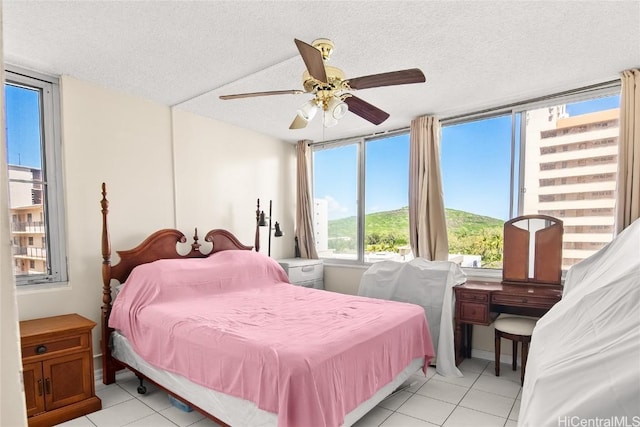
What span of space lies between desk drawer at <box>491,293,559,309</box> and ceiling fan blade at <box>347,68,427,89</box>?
209cm

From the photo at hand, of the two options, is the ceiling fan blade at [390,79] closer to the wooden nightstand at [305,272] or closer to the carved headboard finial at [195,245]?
the carved headboard finial at [195,245]

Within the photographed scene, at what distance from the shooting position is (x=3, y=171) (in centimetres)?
62

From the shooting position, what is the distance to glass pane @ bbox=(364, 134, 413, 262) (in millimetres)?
4250

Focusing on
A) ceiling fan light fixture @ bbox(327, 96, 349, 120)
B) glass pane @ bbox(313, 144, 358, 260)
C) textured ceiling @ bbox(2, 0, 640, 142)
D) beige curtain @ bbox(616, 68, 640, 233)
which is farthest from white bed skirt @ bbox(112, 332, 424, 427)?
glass pane @ bbox(313, 144, 358, 260)

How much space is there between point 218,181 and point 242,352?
2607 millimetres

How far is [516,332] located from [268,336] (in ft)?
7.00

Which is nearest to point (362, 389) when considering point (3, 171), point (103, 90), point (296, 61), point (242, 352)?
point (242, 352)

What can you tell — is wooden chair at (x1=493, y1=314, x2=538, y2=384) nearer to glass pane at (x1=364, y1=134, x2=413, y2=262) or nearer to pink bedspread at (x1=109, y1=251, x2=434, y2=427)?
pink bedspread at (x1=109, y1=251, x2=434, y2=427)

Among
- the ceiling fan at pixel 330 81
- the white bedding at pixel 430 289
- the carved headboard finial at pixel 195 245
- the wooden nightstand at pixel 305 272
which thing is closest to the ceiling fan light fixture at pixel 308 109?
the ceiling fan at pixel 330 81

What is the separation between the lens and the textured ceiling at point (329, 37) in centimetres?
190

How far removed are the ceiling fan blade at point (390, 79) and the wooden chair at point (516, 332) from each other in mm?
2210

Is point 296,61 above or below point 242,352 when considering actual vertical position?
above

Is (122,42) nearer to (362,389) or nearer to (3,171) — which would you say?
(3,171)

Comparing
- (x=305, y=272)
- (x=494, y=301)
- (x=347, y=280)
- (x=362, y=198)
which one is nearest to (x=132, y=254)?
(x=305, y=272)
